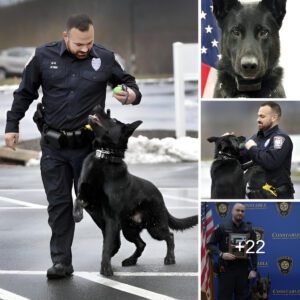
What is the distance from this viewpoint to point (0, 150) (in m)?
12.4

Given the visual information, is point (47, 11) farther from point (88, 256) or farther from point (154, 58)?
point (88, 256)

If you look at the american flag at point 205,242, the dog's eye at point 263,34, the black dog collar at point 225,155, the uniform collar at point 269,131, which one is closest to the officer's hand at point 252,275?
the american flag at point 205,242

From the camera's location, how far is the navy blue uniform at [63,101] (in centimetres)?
619

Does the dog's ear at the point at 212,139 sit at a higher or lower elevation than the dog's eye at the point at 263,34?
lower

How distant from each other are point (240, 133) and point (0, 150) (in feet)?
26.5

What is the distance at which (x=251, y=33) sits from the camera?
4.62 m

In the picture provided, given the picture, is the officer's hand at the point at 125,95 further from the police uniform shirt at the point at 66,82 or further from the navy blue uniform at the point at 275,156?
the navy blue uniform at the point at 275,156

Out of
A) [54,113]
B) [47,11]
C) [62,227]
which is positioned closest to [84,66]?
[54,113]

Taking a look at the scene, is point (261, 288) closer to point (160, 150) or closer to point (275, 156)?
point (275, 156)

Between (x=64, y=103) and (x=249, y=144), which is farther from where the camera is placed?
(x=64, y=103)

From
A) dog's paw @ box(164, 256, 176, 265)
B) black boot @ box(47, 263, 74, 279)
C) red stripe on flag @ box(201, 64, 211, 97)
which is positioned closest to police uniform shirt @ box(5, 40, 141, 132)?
black boot @ box(47, 263, 74, 279)

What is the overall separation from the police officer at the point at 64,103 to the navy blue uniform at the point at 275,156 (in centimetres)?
151

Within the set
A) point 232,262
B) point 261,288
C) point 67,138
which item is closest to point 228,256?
point 232,262

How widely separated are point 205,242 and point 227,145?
1.88 ft
